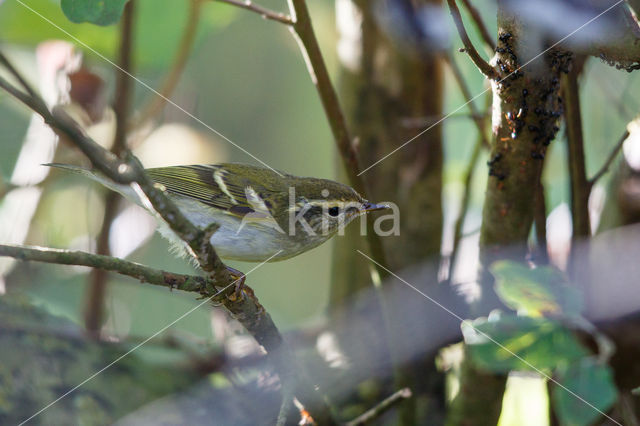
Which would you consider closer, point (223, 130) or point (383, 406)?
point (383, 406)

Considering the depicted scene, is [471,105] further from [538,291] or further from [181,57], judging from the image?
[181,57]

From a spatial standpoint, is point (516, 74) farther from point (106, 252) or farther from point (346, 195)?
point (106, 252)

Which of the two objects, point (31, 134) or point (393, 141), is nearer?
point (393, 141)

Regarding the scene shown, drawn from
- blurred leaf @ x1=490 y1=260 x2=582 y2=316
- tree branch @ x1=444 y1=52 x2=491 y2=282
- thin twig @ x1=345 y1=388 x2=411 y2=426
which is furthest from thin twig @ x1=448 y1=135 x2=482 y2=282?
blurred leaf @ x1=490 y1=260 x2=582 y2=316

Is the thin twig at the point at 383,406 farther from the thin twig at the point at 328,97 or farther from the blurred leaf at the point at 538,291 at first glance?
the blurred leaf at the point at 538,291

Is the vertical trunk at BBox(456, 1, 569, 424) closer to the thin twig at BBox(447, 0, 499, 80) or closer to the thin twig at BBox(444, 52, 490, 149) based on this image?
the thin twig at BBox(447, 0, 499, 80)

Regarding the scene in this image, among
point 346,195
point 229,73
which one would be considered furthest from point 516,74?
point 229,73

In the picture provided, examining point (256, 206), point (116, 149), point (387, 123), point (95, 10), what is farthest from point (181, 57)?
point (95, 10)
